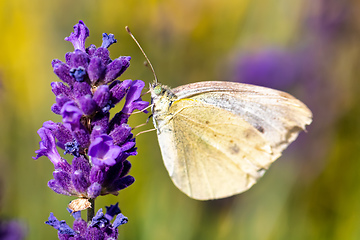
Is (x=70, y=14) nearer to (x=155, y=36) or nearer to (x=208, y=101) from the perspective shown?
(x=155, y=36)

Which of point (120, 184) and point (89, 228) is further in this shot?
point (120, 184)

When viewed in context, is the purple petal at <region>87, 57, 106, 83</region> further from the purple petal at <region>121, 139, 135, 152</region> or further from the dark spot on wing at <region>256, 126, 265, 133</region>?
the dark spot on wing at <region>256, 126, 265, 133</region>

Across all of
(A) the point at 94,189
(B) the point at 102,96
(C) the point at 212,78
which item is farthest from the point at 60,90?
(C) the point at 212,78

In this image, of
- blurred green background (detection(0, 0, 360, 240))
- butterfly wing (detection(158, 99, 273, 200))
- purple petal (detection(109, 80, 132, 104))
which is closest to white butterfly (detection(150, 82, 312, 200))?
butterfly wing (detection(158, 99, 273, 200))

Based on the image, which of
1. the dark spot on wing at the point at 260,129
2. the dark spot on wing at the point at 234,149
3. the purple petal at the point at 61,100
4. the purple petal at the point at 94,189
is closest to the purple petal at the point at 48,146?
the purple petal at the point at 61,100

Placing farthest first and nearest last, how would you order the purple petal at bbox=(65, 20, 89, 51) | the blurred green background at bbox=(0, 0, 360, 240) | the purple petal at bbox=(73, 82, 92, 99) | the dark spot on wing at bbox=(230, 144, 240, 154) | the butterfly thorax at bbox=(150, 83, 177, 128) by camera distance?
the blurred green background at bbox=(0, 0, 360, 240) < the dark spot on wing at bbox=(230, 144, 240, 154) < the butterfly thorax at bbox=(150, 83, 177, 128) < the purple petal at bbox=(65, 20, 89, 51) < the purple petal at bbox=(73, 82, 92, 99)

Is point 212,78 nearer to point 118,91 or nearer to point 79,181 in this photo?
point 118,91
